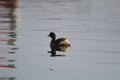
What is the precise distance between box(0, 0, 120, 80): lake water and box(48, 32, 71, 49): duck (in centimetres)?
13

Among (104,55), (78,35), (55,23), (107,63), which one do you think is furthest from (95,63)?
(55,23)

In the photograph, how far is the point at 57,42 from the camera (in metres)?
13.7

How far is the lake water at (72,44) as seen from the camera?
10220mm

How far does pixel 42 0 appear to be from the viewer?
93.9 feet

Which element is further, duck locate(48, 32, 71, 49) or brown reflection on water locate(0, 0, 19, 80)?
duck locate(48, 32, 71, 49)

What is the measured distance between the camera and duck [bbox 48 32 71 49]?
13.1 metres

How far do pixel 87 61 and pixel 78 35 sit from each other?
3.59 metres

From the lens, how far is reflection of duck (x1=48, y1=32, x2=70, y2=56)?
1305cm

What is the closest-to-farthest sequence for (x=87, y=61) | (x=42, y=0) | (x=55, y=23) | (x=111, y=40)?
(x=87, y=61), (x=111, y=40), (x=55, y=23), (x=42, y=0)

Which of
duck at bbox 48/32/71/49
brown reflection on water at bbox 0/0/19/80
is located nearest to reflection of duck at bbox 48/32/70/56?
duck at bbox 48/32/71/49

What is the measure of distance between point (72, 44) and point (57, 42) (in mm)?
562

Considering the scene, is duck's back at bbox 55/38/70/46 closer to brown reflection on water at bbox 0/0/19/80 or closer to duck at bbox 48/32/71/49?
duck at bbox 48/32/71/49

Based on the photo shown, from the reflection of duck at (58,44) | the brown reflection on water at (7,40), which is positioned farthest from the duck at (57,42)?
the brown reflection on water at (7,40)

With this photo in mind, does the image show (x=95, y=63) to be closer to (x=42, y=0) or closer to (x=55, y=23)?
(x=55, y=23)
